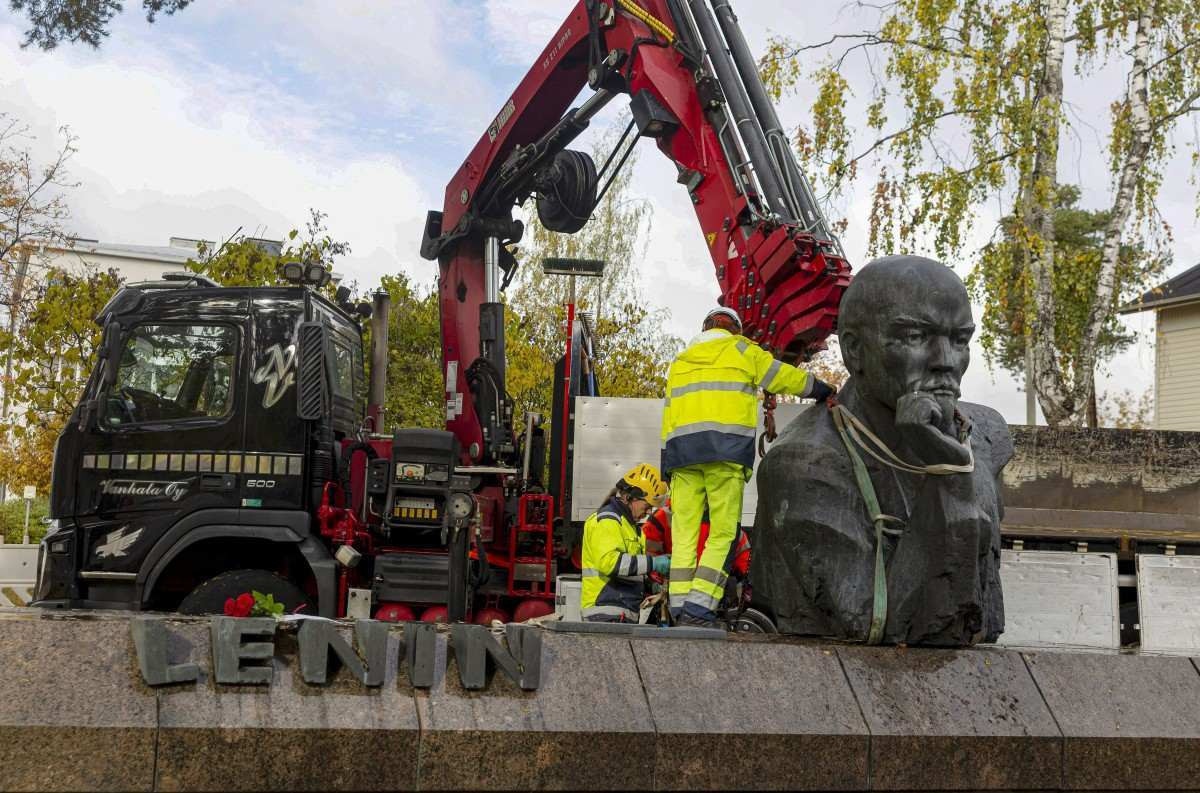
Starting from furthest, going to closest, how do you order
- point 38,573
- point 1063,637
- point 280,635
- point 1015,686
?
point 1063,637 → point 38,573 → point 1015,686 → point 280,635

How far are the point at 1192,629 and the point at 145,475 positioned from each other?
8.56 m

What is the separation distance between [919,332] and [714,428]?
1244 mm

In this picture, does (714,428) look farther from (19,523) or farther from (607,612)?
(19,523)

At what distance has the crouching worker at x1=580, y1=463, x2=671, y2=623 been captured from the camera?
25.1 ft

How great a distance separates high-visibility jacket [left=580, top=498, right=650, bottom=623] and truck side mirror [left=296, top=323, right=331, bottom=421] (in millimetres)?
2654

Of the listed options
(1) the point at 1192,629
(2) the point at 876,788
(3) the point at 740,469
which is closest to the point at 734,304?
(3) the point at 740,469

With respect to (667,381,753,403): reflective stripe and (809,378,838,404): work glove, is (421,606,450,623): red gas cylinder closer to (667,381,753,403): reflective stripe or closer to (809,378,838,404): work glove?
(667,381,753,403): reflective stripe

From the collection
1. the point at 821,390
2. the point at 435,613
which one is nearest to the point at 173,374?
the point at 435,613

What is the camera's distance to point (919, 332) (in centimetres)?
577

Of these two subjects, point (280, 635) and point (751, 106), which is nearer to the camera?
point (280, 635)

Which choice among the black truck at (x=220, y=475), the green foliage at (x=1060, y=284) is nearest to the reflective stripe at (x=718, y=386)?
the black truck at (x=220, y=475)

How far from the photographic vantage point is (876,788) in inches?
201

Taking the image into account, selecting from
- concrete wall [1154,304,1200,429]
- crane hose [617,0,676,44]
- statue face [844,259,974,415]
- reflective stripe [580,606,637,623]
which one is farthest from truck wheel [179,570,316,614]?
concrete wall [1154,304,1200,429]

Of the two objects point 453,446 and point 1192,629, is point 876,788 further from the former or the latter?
→ point 1192,629
